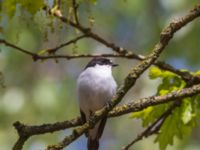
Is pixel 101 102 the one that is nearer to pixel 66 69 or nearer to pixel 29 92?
pixel 29 92

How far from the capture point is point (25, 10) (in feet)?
9.32

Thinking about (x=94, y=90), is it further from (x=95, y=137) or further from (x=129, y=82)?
(x=129, y=82)

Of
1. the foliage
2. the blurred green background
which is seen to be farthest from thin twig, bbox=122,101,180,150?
the blurred green background

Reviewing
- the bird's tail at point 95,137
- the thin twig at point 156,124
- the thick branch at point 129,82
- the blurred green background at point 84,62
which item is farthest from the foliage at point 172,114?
the blurred green background at point 84,62

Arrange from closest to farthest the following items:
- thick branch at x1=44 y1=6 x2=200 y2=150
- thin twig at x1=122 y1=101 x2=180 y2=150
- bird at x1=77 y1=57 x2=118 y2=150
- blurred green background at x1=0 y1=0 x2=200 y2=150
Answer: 1. thick branch at x1=44 y1=6 x2=200 y2=150
2. thin twig at x1=122 y1=101 x2=180 y2=150
3. bird at x1=77 y1=57 x2=118 y2=150
4. blurred green background at x1=0 y1=0 x2=200 y2=150

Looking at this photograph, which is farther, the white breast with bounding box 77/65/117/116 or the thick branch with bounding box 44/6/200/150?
the white breast with bounding box 77/65/117/116

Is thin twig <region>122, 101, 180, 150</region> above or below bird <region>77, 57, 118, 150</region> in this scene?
below

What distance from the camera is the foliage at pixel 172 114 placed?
10.9 feet

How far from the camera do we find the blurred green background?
21.0 ft

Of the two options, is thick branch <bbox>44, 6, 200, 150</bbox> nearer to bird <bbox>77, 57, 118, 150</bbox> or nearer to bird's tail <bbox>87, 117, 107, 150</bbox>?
bird <bbox>77, 57, 118, 150</bbox>

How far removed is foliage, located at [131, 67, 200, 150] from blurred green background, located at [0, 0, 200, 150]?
2102 mm

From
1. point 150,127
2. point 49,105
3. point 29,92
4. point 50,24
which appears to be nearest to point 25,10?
point 50,24

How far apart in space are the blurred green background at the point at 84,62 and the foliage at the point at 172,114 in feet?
6.90

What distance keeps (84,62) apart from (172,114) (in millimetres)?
4996
